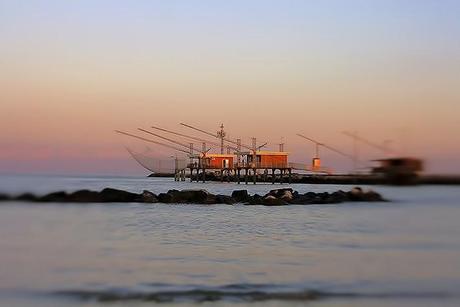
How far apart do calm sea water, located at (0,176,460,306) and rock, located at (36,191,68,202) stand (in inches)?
176

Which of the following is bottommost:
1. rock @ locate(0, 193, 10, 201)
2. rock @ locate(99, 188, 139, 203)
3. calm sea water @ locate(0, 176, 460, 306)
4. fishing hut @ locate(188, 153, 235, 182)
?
calm sea water @ locate(0, 176, 460, 306)

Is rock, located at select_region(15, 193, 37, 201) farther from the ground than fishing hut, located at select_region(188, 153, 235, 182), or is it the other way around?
fishing hut, located at select_region(188, 153, 235, 182)

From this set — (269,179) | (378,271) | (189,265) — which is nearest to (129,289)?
(189,265)

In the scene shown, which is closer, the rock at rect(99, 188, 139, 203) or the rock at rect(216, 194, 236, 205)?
the rock at rect(99, 188, 139, 203)

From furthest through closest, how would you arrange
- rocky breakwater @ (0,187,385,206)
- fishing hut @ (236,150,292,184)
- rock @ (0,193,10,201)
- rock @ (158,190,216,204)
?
fishing hut @ (236,150,292,184), rock @ (158,190,216,204), rocky breakwater @ (0,187,385,206), rock @ (0,193,10,201)

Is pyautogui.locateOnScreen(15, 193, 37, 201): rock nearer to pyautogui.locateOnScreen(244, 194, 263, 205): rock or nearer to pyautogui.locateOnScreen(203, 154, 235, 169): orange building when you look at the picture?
pyautogui.locateOnScreen(244, 194, 263, 205): rock

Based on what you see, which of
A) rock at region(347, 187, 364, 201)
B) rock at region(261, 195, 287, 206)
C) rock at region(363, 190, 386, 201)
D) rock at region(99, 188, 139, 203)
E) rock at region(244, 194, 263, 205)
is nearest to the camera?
rock at region(99, 188, 139, 203)

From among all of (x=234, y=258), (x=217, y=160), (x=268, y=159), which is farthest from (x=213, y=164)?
(x=234, y=258)

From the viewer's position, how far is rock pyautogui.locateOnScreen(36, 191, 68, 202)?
146ft

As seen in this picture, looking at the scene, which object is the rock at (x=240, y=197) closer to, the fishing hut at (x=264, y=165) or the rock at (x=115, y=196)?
the rock at (x=115, y=196)

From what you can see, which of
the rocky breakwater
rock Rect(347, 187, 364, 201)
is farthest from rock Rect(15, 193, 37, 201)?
rock Rect(347, 187, 364, 201)

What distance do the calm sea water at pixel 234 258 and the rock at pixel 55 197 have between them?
176 inches

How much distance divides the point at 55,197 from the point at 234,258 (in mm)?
28145

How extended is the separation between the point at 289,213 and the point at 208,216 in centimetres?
659
